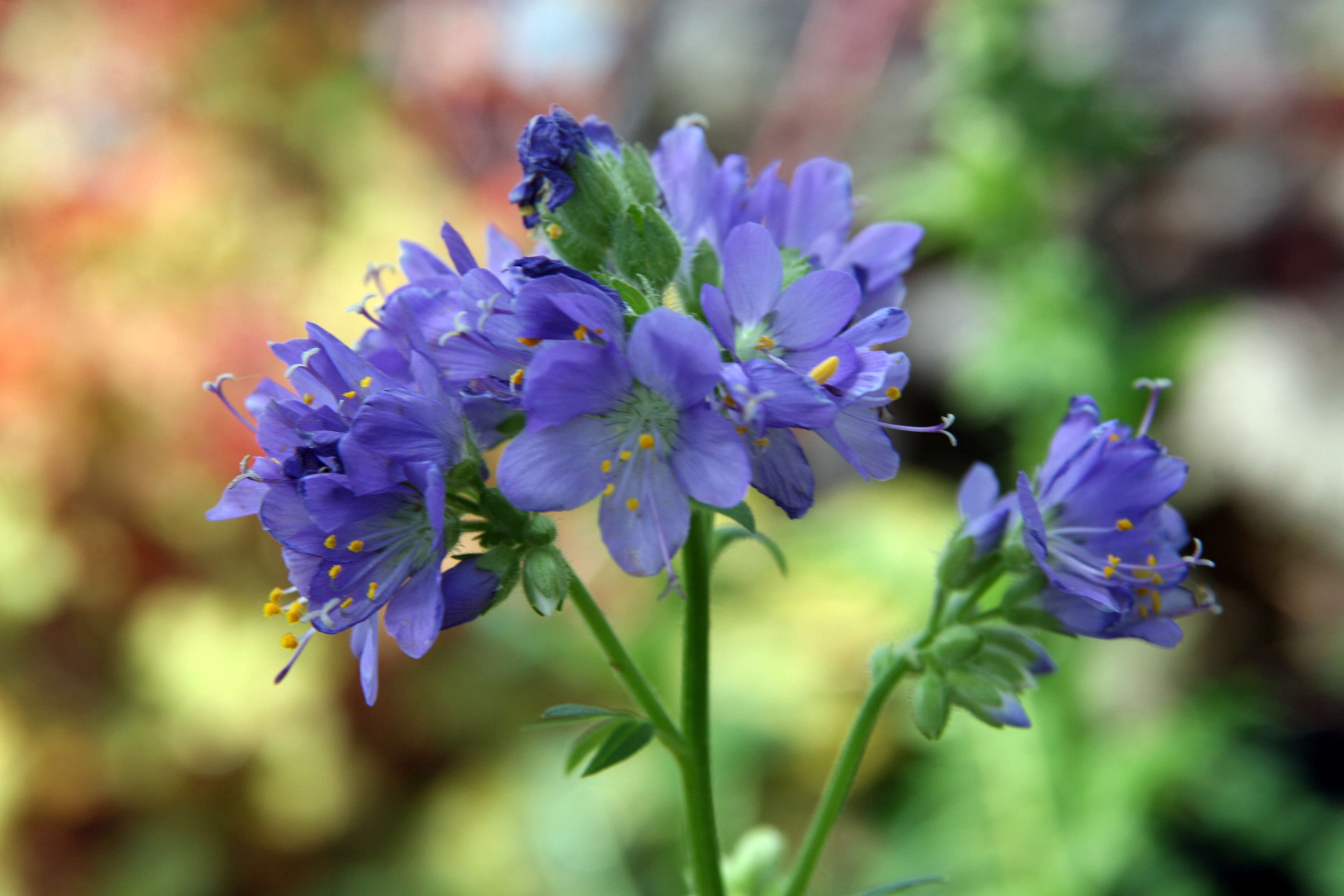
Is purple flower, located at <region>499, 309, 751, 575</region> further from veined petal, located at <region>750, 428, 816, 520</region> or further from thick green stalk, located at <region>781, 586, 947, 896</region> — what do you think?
thick green stalk, located at <region>781, 586, 947, 896</region>

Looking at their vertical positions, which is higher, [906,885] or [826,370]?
[826,370]

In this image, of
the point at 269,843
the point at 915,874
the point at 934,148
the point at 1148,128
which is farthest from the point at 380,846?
the point at 934,148

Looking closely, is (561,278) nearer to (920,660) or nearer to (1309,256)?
(920,660)

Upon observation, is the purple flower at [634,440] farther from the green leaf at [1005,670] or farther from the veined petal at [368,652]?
the green leaf at [1005,670]

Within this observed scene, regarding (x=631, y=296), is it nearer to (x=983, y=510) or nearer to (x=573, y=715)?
(x=573, y=715)

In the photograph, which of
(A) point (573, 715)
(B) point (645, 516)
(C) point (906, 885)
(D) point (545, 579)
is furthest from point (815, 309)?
(C) point (906, 885)

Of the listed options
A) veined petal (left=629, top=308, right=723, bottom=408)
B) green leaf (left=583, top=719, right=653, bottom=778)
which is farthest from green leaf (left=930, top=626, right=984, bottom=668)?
veined petal (left=629, top=308, right=723, bottom=408)
